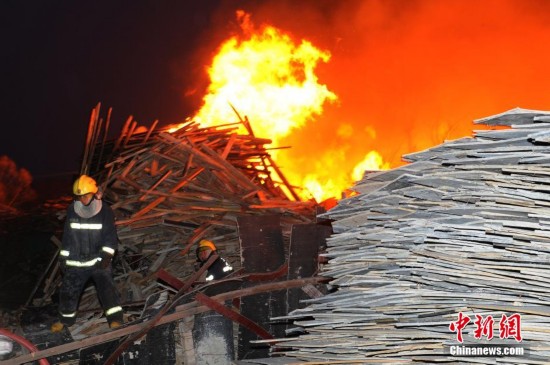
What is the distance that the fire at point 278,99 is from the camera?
1445 cm

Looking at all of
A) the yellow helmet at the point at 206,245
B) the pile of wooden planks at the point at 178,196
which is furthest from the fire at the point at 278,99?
the yellow helmet at the point at 206,245

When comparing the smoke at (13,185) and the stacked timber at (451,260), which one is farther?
the smoke at (13,185)

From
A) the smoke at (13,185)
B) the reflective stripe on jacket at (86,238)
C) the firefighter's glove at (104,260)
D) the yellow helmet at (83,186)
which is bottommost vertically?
the firefighter's glove at (104,260)

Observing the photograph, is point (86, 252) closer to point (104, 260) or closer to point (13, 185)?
point (104, 260)

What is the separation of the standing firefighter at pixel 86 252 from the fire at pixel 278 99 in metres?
6.46

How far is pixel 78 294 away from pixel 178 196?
2513mm

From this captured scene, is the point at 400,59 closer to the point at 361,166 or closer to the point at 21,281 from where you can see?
the point at 361,166

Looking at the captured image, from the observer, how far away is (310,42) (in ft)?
52.4

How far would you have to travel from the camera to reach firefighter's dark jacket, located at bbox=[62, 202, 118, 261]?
26.1ft

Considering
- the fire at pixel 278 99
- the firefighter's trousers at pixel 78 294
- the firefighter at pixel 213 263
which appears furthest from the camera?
the fire at pixel 278 99

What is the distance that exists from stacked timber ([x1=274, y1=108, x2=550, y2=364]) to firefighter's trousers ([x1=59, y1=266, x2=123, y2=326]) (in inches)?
119

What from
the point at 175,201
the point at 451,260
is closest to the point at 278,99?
the point at 175,201

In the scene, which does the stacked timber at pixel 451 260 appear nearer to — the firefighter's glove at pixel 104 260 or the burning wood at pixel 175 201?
the firefighter's glove at pixel 104 260

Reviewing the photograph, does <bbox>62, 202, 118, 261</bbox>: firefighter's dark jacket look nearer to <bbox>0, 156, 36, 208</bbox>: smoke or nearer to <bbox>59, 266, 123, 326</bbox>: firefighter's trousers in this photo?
<bbox>59, 266, 123, 326</bbox>: firefighter's trousers
